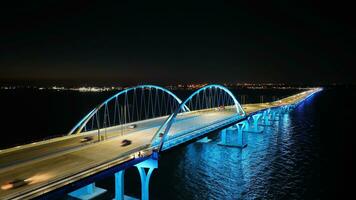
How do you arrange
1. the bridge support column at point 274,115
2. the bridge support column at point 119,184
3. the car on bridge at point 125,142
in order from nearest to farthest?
the bridge support column at point 119,184 < the car on bridge at point 125,142 < the bridge support column at point 274,115

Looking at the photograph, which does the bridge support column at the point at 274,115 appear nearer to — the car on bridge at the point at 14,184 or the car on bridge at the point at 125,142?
the car on bridge at the point at 125,142

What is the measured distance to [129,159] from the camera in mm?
28969

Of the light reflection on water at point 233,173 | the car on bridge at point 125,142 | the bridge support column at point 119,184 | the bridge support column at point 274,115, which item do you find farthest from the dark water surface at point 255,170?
the bridge support column at point 274,115

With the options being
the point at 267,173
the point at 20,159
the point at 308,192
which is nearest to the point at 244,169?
the point at 267,173

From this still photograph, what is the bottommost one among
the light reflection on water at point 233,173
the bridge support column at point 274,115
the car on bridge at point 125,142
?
the light reflection on water at point 233,173

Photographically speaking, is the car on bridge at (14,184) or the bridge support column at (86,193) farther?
the bridge support column at (86,193)

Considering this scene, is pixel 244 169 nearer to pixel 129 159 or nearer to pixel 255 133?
pixel 129 159

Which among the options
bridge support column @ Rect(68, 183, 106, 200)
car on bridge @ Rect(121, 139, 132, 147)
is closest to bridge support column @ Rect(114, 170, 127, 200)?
car on bridge @ Rect(121, 139, 132, 147)

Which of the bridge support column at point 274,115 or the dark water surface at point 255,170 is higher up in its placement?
the bridge support column at point 274,115

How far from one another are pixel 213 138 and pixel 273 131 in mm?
23556

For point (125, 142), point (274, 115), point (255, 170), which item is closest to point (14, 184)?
point (125, 142)

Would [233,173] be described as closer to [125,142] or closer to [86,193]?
[125,142]

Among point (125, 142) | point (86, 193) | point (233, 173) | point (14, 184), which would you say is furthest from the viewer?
point (233, 173)

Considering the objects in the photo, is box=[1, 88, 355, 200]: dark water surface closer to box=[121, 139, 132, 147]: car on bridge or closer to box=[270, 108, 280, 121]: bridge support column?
box=[121, 139, 132, 147]: car on bridge
